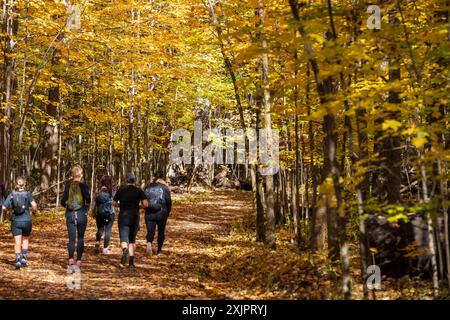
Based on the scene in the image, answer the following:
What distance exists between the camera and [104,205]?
1109 cm

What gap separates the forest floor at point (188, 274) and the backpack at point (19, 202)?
49.3 inches

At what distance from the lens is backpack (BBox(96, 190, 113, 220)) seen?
10.9 m

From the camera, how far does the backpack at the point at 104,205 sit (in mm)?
10906

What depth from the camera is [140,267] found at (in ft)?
33.2

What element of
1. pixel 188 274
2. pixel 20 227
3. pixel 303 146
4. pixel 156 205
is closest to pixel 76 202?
pixel 20 227

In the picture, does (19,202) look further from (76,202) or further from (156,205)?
(156,205)

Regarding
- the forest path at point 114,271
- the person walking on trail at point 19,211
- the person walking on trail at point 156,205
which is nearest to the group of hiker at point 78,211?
the person walking on trail at point 19,211

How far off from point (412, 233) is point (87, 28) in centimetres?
1319

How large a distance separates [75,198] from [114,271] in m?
1.81

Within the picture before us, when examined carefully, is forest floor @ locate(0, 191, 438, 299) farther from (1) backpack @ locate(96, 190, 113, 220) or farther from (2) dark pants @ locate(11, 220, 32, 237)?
(1) backpack @ locate(96, 190, 113, 220)

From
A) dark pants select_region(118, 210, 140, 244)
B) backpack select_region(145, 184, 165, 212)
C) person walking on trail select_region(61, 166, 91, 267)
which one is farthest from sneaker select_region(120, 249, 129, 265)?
backpack select_region(145, 184, 165, 212)

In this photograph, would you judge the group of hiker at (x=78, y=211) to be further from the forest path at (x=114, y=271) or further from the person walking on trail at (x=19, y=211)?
the forest path at (x=114, y=271)
